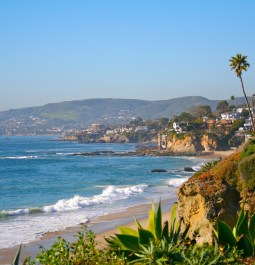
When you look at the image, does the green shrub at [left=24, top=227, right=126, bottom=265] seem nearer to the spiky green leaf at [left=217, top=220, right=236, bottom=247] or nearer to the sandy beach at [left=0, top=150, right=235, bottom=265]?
the spiky green leaf at [left=217, top=220, right=236, bottom=247]

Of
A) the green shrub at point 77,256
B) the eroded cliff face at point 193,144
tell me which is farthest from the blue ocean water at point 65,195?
the eroded cliff face at point 193,144

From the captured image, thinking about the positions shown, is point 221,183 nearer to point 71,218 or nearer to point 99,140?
point 71,218

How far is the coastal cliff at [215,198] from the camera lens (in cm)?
1359

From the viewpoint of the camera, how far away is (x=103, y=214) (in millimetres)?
26844

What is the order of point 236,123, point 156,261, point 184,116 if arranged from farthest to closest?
point 184,116 → point 236,123 → point 156,261

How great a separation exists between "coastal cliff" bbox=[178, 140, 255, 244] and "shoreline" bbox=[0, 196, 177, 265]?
2.85m

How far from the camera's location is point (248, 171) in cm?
1559

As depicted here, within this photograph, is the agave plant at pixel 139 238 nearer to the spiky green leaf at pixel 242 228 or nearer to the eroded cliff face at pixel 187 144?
the spiky green leaf at pixel 242 228

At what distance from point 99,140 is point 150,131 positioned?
56.6ft

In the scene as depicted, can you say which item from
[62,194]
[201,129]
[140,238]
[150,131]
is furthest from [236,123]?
[140,238]

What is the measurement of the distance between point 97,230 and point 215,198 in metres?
9.14

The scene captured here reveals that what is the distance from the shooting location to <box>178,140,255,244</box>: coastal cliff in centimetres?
1359

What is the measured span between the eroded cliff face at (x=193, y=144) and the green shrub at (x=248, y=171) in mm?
82124

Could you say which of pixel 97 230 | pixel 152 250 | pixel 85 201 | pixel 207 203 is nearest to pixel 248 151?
pixel 207 203
